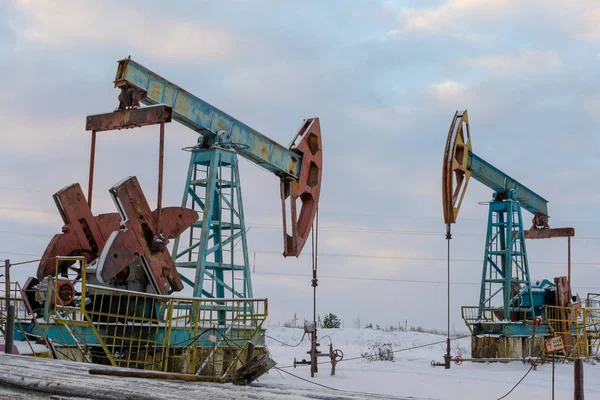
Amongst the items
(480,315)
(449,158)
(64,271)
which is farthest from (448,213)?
(64,271)

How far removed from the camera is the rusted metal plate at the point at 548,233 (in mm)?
22453

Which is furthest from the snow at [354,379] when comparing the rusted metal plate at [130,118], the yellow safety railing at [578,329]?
the rusted metal plate at [130,118]

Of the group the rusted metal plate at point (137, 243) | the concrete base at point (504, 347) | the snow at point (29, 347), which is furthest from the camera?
the concrete base at point (504, 347)

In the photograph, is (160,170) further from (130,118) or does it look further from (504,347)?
(504,347)

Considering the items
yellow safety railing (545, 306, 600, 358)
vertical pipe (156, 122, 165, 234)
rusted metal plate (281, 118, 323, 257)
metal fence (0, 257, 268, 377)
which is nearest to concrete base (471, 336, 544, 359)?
yellow safety railing (545, 306, 600, 358)

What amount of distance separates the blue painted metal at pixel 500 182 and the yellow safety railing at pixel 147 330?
9.41 meters

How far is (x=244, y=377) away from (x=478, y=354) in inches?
682

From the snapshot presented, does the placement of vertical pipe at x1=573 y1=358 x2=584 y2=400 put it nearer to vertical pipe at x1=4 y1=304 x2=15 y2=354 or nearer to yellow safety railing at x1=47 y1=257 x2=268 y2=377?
yellow safety railing at x1=47 y1=257 x2=268 y2=377

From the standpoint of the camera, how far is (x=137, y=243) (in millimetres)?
12273

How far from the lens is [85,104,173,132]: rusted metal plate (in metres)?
12.4

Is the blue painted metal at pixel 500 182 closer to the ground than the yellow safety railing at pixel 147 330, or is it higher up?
higher up

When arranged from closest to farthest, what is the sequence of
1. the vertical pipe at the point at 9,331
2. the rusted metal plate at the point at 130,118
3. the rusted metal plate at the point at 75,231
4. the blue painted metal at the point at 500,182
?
the vertical pipe at the point at 9,331 < the rusted metal plate at the point at 130,118 < the rusted metal plate at the point at 75,231 < the blue painted metal at the point at 500,182

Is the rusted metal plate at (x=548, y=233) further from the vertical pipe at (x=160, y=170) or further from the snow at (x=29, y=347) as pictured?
the snow at (x=29, y=347)

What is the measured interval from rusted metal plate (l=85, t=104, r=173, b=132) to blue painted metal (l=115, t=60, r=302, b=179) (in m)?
0.53
